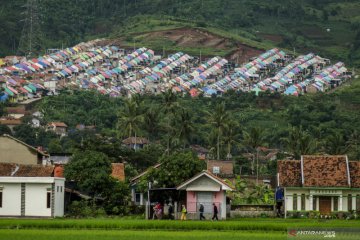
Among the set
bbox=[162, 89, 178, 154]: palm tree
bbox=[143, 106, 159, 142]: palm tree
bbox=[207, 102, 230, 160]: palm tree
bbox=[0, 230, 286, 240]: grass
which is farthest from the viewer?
bbox=[143, 106, 159, 142]: palm tree

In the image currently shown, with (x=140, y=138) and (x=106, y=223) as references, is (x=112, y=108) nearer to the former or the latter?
(x=140, y=138)

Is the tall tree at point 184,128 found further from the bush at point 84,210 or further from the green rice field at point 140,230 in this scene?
the green rice field at point 140,230

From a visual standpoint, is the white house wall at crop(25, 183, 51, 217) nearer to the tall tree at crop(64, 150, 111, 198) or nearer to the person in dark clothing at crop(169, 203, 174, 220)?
the tall tree at crop(64, 150, 111, 198)

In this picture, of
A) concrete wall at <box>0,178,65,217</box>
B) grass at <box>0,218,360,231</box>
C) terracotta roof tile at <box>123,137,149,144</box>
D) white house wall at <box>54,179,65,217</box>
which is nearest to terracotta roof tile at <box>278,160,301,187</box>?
white house wall at <box>54,179,65,217</box>

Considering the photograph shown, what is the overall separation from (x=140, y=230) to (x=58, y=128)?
4562 inches

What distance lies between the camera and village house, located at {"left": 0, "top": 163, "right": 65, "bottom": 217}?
7819 cm

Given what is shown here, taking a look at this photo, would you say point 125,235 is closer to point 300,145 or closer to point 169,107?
point 300,145

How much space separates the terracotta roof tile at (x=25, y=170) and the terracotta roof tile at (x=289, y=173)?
18142 millimetres

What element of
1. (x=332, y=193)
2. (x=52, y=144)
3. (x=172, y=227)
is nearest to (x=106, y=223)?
(x=172, y=227)

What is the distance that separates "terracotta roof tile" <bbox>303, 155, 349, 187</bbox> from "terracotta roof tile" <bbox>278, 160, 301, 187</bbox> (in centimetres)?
74

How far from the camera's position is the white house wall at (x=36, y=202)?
78.1 metres

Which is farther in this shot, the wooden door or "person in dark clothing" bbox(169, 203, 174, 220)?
the wooden door

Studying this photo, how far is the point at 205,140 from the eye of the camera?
547 ft

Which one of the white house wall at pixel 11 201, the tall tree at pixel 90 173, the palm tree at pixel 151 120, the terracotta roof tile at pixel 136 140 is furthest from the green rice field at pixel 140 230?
the terracotta roof tile at pixel 136 140
